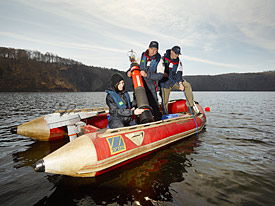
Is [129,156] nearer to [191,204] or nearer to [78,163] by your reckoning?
[78,163]

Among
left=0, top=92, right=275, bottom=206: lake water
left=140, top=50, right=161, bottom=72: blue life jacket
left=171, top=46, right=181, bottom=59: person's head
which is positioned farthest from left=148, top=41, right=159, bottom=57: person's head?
left=0, top=92, right=275, bottom=206: lake water

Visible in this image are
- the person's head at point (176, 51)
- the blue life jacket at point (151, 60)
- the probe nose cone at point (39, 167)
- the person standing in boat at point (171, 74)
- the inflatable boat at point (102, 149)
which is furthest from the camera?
the person standing in boat at point (171, 74)

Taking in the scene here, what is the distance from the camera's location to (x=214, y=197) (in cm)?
345

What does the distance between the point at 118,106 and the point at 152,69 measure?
2.35 meters

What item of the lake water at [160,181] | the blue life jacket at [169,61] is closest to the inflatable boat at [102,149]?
the lake water at [160,181]

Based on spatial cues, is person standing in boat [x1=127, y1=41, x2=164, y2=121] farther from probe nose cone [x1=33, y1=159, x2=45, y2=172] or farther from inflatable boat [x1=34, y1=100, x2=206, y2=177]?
probe nose cone [x1=33, y1=159, x2=45, y2=172]

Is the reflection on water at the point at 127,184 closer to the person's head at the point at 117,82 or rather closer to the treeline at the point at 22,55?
the person's head at the point at 117,82

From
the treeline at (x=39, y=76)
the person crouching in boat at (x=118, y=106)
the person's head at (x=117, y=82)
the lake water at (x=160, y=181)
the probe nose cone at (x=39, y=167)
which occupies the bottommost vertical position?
the lake water at (x=160, y=181)

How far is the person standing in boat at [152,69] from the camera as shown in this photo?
236 inches

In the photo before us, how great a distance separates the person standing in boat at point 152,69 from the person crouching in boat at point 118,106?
1.13 m

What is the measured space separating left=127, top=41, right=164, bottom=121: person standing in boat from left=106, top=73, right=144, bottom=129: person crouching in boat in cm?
113

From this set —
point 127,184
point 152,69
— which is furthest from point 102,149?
point 152,69

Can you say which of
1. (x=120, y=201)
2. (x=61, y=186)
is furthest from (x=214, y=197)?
(x=61, y=186)

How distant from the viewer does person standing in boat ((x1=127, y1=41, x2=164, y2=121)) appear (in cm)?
600
